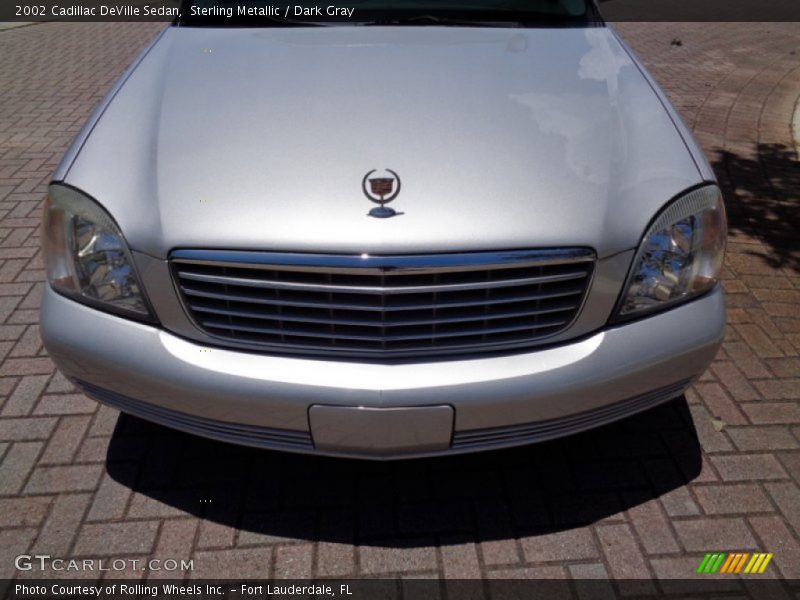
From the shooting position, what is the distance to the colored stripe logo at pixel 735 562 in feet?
7.28

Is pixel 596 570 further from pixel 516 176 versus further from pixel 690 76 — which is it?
pixel 690 76

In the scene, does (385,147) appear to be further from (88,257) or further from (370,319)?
(88,257)

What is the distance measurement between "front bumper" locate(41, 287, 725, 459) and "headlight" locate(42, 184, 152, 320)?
0.14 feet

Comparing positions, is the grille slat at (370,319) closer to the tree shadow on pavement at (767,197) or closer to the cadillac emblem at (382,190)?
the cadillac emblem at (382,190)

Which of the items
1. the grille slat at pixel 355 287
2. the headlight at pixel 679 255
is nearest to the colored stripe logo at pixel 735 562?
the headlight at pixel 679 255

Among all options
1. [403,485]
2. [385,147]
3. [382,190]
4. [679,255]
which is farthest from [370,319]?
[679,255]

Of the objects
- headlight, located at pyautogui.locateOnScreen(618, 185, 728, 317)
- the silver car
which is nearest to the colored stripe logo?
the silver car

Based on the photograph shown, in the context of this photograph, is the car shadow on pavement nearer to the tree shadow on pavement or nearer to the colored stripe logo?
the colored stripe logo

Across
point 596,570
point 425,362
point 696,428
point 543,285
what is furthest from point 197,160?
point 696,428

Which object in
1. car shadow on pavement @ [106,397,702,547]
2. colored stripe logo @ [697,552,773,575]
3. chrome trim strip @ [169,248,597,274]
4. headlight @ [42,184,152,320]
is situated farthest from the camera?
car shadow on pavement @ [106,397,702,547]

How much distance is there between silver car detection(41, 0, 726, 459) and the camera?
6.32ft

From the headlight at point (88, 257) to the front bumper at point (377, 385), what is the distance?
0.04 metres

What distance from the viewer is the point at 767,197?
4.62 m

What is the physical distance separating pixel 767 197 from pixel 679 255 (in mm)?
2998
